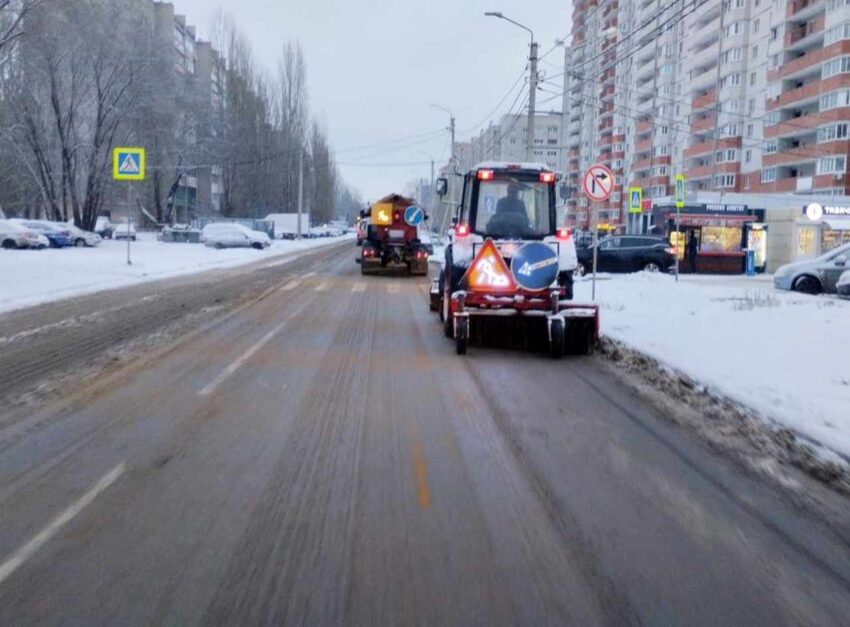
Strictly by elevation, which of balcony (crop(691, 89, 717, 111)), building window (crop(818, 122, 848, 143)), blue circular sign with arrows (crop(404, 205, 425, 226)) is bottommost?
blue circular sign with arrows (crop(404, 205, 425, 226))

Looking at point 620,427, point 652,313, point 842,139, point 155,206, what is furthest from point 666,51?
point 620,427

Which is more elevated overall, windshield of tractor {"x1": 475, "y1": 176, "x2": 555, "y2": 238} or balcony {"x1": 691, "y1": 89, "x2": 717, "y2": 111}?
balcony {"x1": 691, "y1": 89, "x2": 717, "y2": 111}

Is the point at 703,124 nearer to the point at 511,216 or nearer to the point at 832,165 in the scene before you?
the point at 832,165

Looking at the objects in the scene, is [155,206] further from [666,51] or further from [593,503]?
[593,503]

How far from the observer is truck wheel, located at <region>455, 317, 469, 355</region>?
39.7ft

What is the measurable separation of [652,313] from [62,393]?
36.8 ft

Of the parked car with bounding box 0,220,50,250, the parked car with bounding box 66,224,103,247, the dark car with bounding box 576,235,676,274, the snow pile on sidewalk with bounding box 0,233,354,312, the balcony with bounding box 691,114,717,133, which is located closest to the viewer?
the snow pile on sidewalk with bounding box 0,233,354,312

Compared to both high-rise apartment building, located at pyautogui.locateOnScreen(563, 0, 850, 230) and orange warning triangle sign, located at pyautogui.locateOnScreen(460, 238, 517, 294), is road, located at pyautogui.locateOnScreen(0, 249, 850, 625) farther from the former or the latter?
high-rise apartment building, located at pyautogui.locateOnScreen(563, 0, 850, 230)

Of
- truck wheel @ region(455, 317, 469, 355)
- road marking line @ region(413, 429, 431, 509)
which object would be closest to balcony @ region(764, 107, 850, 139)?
truck wheel @ region(455, 317, 469, 355)

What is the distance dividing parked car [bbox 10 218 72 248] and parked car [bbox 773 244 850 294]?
33.7m

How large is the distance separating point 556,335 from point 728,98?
64.1m

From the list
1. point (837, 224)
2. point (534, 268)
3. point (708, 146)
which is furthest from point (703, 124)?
point (534, 268)

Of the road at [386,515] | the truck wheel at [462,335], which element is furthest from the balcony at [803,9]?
the road at [386,515]

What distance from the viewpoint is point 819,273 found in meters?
24.9
